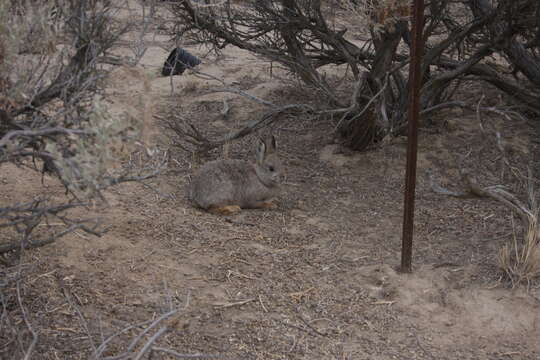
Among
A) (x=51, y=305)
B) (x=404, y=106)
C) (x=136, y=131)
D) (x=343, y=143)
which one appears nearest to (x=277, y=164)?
(x=343, y=143)

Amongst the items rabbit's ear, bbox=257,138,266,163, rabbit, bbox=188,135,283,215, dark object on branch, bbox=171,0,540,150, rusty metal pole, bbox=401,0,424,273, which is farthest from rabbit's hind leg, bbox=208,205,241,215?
rusty metal pole, bbox=401,0,424,273

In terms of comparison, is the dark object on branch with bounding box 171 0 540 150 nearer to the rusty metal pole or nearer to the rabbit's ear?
the rabbit's ear

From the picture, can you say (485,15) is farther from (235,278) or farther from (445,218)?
(235,278)

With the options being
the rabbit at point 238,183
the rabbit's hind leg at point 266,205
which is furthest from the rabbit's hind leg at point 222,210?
the rabbit's hind leg at point 266,205

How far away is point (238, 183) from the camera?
5969mm

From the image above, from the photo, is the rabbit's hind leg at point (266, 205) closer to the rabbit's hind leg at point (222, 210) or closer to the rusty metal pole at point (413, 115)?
the rabbit's hind leg at point (222, 210)

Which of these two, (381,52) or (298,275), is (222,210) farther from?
(381,52)

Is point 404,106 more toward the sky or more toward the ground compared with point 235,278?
more toward the sky

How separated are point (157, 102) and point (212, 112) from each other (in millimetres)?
768

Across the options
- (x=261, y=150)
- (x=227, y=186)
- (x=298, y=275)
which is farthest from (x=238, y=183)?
(x=298, y=275)

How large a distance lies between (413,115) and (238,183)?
2.11 meters

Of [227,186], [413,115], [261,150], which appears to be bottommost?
[227,186]

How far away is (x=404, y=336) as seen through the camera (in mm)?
4195

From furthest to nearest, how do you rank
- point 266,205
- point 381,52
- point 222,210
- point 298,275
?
point 381,52
point 266,205
point 222,210
point 298,275
